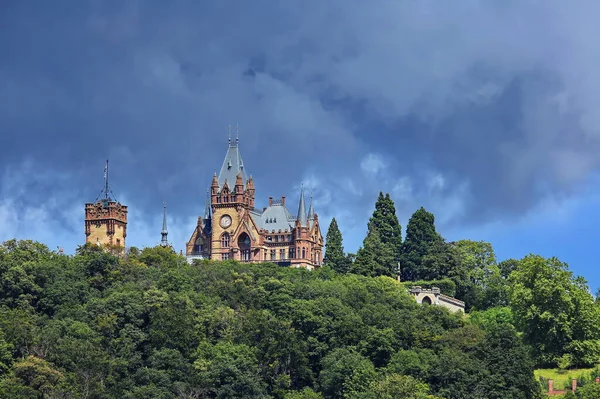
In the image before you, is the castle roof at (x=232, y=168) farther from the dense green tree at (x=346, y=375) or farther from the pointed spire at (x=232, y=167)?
the dense green tree at (x=346, y=375)

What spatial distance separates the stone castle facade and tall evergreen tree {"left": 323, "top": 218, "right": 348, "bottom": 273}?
4380mm

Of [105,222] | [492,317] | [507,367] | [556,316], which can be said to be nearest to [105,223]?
[105,222]

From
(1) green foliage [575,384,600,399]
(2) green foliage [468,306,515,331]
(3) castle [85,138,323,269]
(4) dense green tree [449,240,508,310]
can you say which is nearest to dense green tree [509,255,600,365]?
(2) green foliage [468,306,515,331]

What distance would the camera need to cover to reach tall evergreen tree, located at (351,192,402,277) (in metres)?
123

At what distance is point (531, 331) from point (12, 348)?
37187mm

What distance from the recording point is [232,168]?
449ft

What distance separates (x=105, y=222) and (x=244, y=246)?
1344 centimetres

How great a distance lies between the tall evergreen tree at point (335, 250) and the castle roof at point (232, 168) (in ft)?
36.7

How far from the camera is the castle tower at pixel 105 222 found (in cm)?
12700

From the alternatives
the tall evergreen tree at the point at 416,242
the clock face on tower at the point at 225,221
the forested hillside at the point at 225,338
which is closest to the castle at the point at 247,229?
the clock face on tower at the point at 225,221

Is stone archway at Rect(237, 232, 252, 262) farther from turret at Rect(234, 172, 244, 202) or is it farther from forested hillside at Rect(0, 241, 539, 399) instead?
forested hillside at Rect(0, 241, 539, 399)

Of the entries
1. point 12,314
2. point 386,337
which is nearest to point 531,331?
point 386,337

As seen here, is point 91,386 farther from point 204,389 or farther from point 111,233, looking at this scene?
point 111,233

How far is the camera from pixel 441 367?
313ft
